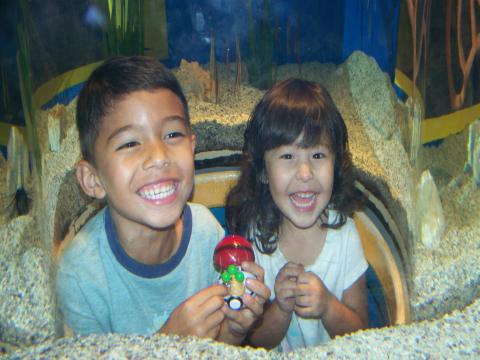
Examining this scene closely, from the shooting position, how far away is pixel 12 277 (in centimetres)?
113

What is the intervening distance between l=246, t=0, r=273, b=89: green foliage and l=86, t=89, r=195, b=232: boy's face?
28.6 inches

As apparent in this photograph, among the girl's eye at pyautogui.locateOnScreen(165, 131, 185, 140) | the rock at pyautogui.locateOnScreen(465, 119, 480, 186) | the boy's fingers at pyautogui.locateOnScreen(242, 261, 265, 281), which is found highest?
the girl's eye at pyautogui.locateOnScreen(165, 131, 185, 140)

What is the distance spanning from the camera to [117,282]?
134cm

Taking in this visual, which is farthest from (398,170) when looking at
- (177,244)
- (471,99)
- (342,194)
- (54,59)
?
(54,59)

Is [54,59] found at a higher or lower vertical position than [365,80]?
higher

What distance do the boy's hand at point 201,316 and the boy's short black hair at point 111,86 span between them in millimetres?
470

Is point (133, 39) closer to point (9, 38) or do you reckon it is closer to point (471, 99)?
point (9, 38)

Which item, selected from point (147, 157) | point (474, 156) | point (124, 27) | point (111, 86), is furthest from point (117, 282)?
point (474, 156)

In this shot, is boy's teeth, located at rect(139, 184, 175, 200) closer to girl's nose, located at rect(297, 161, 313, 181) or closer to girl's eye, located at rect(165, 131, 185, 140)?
girl's eye, located at rect(165, 131, 185, 140)

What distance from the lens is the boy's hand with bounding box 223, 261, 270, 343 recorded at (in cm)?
121

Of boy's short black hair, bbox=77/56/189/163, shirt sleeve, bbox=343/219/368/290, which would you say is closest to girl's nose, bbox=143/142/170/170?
boy's short black hair, bbox=77/56/189/163

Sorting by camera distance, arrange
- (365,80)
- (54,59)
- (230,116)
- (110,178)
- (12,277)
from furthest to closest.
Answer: (230,116) → (365,80) → (54,59) → (110,178) → (12,277)

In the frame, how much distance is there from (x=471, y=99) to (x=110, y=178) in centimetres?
99

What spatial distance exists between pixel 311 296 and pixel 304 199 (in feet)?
0.95
